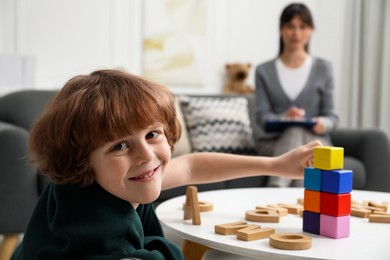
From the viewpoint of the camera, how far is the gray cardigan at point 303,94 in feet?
9.83

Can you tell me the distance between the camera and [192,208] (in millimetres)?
1225

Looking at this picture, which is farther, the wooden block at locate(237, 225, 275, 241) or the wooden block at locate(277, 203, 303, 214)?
the wooden block at locate(277, 203, 303, 214)

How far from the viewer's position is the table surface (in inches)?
38.7

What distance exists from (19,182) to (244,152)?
3.97 feet

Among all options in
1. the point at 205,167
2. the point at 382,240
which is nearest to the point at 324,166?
the point at 382,240

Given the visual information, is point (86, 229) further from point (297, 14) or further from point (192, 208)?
point (297, 14)

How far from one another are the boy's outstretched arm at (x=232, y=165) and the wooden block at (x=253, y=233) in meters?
0.20

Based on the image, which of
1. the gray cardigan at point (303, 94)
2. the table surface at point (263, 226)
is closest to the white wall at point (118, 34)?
the gray cardigan at point (303, 94)

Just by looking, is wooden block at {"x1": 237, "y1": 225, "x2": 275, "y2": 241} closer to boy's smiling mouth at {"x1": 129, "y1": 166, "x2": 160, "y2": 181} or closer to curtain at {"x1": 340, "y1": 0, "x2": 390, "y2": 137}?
boy's smiling mouth at {"x1": 129, "y1": 166, "x2": 160, "y2": 181}

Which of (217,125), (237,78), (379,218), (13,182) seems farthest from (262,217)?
(237,78)

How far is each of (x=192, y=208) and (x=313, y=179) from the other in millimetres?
268

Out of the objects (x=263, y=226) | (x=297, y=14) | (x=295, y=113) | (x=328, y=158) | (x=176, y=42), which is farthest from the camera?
(x=176, y=42)

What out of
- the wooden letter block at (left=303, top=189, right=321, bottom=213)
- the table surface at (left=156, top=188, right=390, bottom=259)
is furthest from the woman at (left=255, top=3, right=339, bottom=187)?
the wooden letter block at (left=303, top=189, right=321, bottom=213)

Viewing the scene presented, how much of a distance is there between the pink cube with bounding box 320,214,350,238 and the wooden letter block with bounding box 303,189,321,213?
23 millimetres
